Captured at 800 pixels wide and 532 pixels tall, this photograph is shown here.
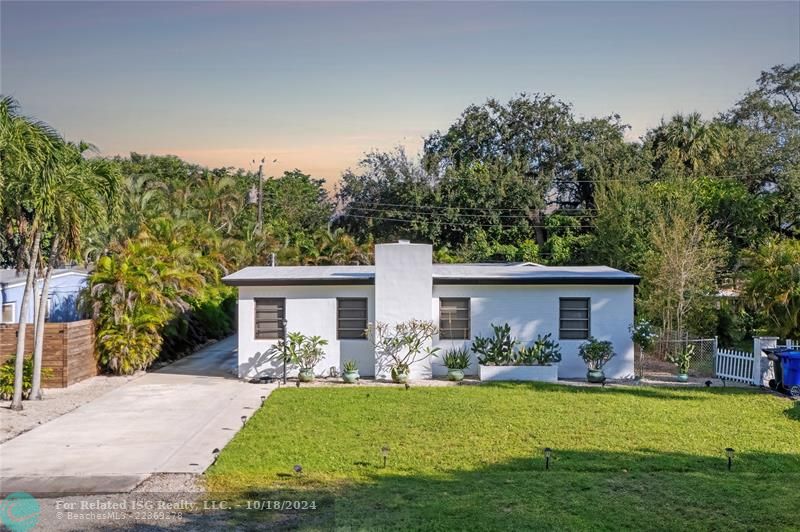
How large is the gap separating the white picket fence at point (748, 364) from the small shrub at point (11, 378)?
15.8 m

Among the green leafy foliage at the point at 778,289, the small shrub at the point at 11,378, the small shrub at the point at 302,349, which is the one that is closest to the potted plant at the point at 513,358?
the small shrub at the point at 302,349

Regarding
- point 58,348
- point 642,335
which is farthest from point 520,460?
point 58,348

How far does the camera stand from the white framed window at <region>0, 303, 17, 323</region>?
19.2 m

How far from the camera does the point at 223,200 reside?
4091 cm

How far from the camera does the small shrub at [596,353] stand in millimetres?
18500

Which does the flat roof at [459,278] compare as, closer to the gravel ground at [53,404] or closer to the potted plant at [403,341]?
the potted plant at [403,341]

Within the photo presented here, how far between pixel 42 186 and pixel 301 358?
741cm

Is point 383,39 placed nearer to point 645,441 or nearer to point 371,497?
point 645,441

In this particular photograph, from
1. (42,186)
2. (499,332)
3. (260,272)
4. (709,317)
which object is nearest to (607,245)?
(709,317)

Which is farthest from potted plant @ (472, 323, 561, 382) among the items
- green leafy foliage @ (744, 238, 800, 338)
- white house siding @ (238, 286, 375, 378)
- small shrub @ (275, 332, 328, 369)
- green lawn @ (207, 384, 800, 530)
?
green leafy foliage @ (744, 238, 800, 338)

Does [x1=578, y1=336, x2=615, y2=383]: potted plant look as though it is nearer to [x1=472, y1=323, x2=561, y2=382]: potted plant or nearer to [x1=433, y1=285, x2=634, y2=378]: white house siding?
[x1=433, y1=285, x2=634, y2=378]: white house siding

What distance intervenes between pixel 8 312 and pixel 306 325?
7704 millimetres

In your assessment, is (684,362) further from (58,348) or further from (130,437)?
(58,348)

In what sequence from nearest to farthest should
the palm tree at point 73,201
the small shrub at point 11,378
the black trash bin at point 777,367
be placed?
the palm tree at point 73,201 → the small shrub at point 11,378 → the black trash bin at point 777,367
